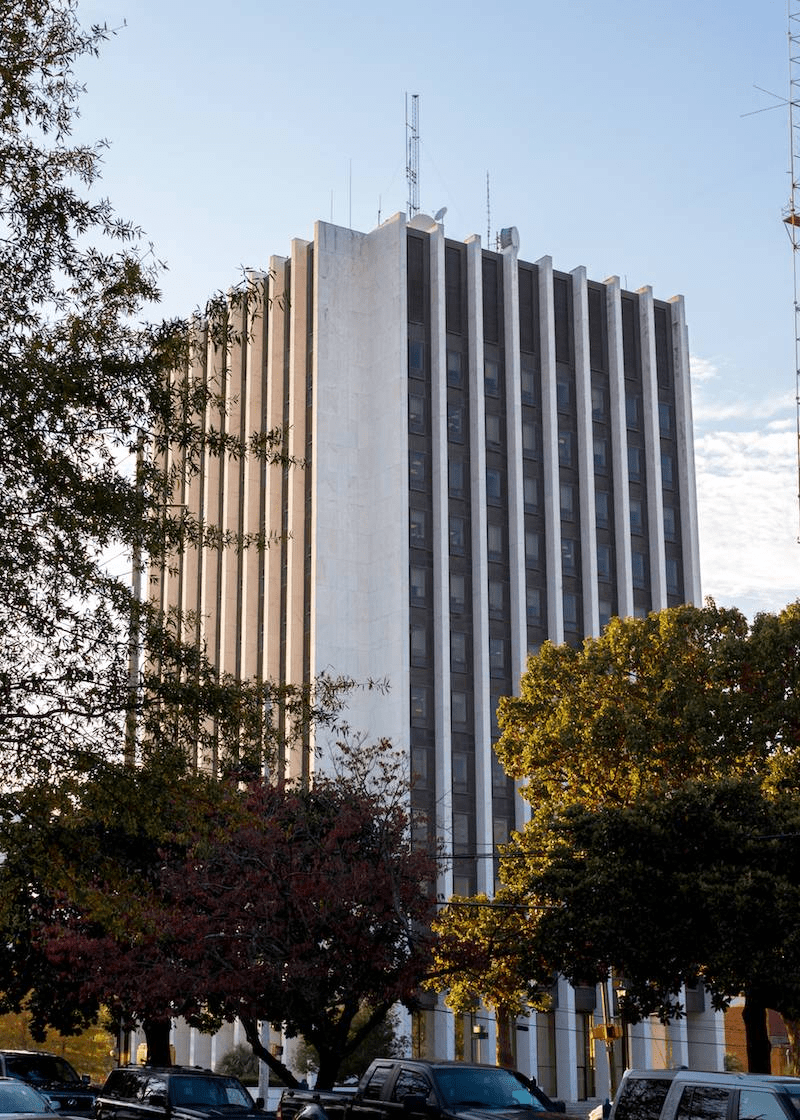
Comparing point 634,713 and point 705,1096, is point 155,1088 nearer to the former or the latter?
point 705,1096

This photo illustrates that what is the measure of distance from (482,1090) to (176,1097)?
701 centimetres

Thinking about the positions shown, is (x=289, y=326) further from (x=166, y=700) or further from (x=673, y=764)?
(x=166, y=700)

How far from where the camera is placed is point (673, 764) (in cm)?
3866

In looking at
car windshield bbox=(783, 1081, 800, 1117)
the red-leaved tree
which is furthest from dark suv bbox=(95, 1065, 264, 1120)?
car windshield bbox=(783, 1081, 800, 1117)

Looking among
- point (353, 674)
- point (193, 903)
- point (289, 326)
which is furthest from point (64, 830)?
point (289, 326)

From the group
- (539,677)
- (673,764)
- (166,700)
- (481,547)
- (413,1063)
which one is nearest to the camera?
(166,700)

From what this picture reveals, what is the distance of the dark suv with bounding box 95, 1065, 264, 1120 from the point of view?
23.8 m

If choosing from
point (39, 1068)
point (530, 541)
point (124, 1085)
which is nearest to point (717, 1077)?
Answer: point (124, 1085)

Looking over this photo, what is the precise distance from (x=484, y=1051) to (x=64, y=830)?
63453mm

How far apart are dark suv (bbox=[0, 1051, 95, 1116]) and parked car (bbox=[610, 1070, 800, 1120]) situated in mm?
16930

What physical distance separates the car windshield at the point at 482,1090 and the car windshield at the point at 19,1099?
527 cm

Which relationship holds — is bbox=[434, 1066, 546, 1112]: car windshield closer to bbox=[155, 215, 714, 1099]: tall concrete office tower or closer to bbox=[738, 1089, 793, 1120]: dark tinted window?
bbox=[738, 1089, 793, 1120]: dark tinted window

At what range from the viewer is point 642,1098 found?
1631 centimetres

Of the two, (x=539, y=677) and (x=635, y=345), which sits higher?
(x=635, y=345)
